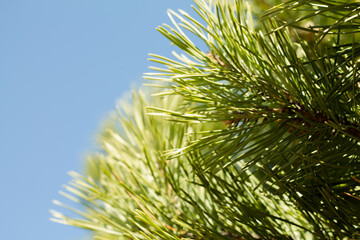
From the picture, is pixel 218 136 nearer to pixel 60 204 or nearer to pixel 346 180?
pixel 346 180

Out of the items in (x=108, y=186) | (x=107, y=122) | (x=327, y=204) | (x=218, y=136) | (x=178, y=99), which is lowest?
(x=327, y=204)

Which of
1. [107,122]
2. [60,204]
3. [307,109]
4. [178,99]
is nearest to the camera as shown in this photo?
[307,109]

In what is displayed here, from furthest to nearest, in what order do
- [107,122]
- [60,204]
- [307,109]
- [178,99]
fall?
[107,122], [178,99], [60,204], [307,109]

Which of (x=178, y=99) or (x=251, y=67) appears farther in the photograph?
(x=178, y=99)

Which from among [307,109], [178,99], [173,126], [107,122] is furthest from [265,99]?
[107,122]

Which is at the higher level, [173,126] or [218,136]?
[173,126]

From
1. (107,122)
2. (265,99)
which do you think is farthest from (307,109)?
(107,122)

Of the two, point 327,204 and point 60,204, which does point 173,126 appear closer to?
point 60,204

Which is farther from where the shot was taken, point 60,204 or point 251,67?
point 60,204

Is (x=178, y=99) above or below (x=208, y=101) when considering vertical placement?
above
